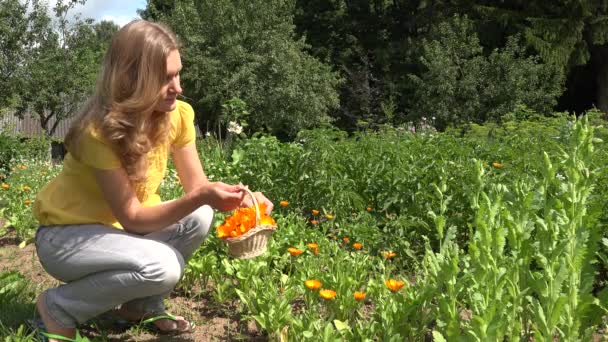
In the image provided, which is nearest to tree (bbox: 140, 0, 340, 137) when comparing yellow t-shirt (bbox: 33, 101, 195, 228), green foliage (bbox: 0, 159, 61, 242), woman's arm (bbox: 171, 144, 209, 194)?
green foliage (bbox: 0, 159, 61, 242)

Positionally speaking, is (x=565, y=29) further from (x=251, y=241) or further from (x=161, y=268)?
(x=161, y=268)

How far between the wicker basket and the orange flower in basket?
5 centimetres

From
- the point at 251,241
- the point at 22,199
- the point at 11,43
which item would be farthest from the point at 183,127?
the point at 11,43

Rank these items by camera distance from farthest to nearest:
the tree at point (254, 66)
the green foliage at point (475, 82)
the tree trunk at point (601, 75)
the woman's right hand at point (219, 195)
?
1. the tree at point (254, 66)
2. the tree trunk at point (601, 75)
3. the green foliage at point (475, 82)
4. the woman's right hand at point (219, 195)

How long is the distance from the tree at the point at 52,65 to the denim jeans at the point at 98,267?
56.5 feet

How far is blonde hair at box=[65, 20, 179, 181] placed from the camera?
2012mm

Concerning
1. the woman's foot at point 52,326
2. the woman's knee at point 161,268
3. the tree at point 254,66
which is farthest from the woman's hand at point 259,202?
the tree at point 254,66

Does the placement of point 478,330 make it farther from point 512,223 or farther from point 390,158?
point 390,158

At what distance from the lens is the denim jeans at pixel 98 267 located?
2094mm

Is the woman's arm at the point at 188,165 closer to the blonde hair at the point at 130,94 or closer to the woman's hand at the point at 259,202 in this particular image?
the woman's hand at the point at 259,202

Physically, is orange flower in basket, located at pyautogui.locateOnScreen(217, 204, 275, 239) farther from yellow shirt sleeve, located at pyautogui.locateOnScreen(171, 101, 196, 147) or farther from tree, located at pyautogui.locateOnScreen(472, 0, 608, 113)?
tree, located at pyautogui.locateOnScreen(472, 0, 608, 113)

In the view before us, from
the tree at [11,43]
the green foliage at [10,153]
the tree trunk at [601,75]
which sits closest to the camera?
the green foliage at [10,153]

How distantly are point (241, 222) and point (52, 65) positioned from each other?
60.9 feet

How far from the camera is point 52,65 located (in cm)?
1881
